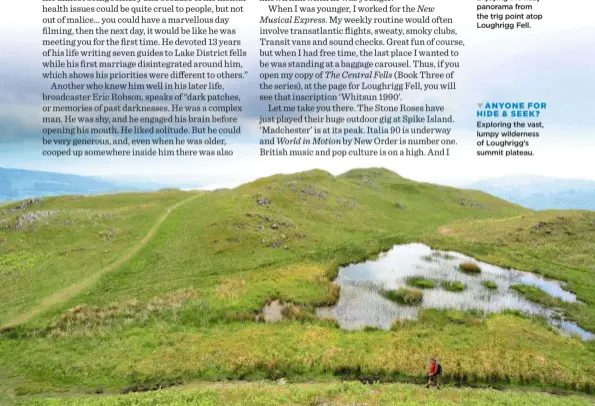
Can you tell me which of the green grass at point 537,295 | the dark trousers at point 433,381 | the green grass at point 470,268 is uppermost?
the green grass at point 470,268

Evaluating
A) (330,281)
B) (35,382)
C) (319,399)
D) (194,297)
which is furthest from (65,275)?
(319,399)

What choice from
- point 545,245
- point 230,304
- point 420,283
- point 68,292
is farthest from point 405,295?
point 545,245

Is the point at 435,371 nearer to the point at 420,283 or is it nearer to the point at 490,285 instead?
the point at 420,283

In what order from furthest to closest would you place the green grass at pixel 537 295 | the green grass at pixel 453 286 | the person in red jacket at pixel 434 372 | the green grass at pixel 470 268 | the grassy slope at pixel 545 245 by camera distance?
the green grass at pixel 470 268
the grassy slope at pixel 545 245
the green grass at pixel 453 286
the green grass at pixel 537 295
the person in red jacket at pixel 434 372

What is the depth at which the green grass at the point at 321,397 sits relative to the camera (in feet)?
67.8

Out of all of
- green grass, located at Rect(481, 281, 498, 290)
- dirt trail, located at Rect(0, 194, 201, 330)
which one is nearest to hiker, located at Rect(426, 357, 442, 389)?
green grass, located at Rect(481, 281, 498, 290)

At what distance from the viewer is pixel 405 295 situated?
39.1 m

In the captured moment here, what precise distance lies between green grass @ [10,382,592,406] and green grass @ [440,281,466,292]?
19.6 m

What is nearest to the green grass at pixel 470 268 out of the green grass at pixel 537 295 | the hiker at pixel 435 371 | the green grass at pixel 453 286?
the green grass at pixel 537 295

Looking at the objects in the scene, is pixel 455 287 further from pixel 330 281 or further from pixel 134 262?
pixel 134 262

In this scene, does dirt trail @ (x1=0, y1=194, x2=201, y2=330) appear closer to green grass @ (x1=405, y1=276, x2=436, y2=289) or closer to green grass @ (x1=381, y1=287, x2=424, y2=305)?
green grass @ (x1=381, y1=287, x2=424, y2=305)

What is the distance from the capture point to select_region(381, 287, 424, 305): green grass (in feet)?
125

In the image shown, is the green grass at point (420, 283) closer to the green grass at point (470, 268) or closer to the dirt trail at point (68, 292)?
the green grass at point (470, 268)

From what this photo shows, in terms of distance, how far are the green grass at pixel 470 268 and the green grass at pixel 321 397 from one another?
28.0m
